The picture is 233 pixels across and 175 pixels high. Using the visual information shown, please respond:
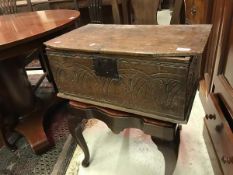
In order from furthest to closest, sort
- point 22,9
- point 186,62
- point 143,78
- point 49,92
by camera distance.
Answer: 1. point 22,9
2. point 49,92
3. point 143,78
4. point 186,62

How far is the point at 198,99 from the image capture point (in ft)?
5.70

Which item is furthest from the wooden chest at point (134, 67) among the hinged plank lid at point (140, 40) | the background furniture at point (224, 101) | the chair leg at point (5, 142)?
the chair leg at point (5, 142)

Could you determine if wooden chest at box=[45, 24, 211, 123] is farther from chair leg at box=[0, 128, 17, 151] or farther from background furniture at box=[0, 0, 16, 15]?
background furniture at box=[0, 0, 16, 15]

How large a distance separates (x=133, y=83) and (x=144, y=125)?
0.19 meters

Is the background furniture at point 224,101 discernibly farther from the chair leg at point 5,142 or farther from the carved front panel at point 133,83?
the chair leg at point 5,142

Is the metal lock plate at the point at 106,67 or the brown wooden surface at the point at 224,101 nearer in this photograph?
the metal lock plate at the point at 106,67

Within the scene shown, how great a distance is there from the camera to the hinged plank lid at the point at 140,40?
25.7 inches

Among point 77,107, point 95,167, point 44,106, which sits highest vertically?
point 77,107

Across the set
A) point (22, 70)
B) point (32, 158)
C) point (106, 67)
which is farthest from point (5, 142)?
point (106, 67)

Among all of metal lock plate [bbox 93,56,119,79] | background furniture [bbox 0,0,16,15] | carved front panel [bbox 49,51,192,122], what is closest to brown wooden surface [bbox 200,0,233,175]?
carved front panel [bbox 49,51,192,122]

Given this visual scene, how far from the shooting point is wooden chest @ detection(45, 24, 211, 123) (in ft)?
2.14

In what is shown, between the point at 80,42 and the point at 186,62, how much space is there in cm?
44

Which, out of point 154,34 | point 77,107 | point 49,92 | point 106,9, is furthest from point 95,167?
point 106,9

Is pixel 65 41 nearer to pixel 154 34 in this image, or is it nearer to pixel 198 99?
pixel 154 34
